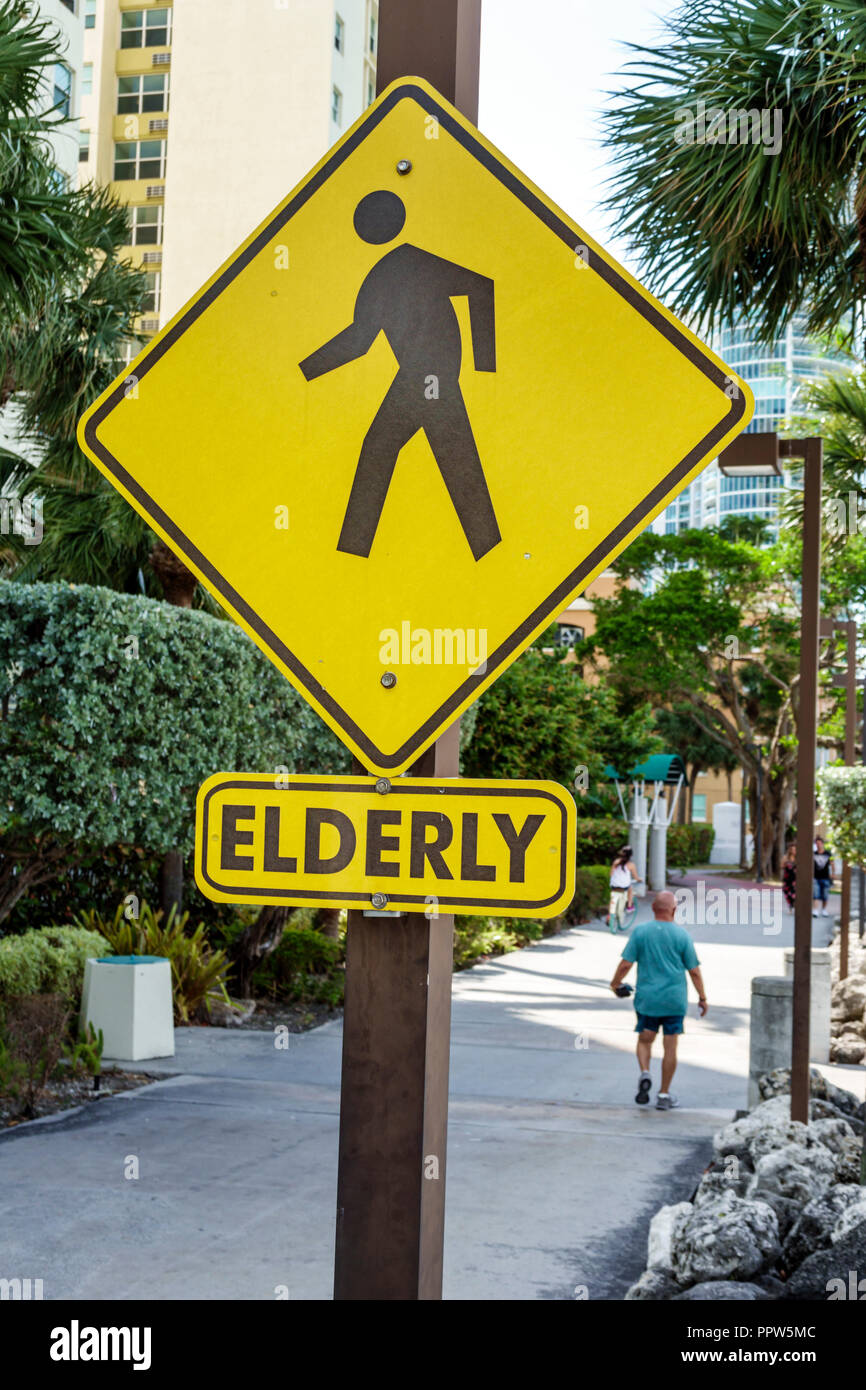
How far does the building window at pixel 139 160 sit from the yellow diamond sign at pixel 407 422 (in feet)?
53.0

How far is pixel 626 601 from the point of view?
3928cm

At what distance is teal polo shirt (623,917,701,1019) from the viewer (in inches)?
403

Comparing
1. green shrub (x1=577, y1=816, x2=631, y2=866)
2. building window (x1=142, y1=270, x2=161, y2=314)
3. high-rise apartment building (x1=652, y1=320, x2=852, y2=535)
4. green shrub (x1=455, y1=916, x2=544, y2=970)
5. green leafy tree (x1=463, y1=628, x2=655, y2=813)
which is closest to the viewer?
high-rise apartment building (x1=652, y1=320, x2=852, y2=535)

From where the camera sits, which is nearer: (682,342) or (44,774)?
(682,342)

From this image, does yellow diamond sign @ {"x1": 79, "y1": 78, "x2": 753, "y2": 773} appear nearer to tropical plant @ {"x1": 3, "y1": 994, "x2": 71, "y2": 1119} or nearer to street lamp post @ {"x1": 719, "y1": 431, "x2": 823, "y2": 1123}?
street lamp post @ {"x1": 719, "y1": 431, "x2": 823, "y2": 1123}

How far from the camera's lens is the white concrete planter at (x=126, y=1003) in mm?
10859

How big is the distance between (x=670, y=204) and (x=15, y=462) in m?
9.06

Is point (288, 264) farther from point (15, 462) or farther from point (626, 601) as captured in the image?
point (626, 601)

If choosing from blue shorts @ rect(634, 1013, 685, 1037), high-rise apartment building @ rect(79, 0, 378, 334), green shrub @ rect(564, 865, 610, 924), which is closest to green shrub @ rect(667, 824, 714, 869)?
green shrub @ rect(564, 865, 610, 924)

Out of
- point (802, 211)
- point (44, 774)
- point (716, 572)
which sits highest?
point (716, 572)

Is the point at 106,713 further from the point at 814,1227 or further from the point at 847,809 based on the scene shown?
the point at 847,809

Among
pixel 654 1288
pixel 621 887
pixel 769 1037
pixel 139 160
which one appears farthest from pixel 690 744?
pixel 654 1288

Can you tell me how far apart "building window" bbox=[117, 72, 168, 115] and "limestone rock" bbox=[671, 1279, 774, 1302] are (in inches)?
605
